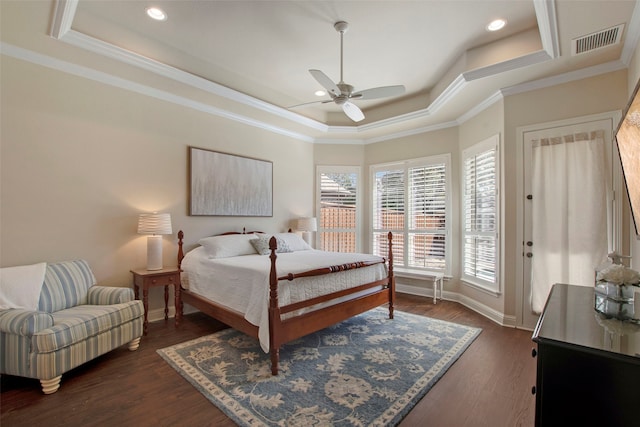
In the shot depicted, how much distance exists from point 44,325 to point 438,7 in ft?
14.4

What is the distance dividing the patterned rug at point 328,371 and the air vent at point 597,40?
311cm

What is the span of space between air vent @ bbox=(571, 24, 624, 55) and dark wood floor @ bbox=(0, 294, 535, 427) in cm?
299

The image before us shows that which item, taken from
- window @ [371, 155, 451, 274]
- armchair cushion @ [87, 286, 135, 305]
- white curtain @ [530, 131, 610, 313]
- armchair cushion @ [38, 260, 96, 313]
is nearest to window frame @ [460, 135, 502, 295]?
window @ [371, 155, 451, 274]

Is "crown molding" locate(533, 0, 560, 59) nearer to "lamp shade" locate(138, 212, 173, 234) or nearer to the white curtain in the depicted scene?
the white curtain

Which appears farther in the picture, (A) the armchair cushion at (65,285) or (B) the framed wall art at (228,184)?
(B) the framed wall art at (228,184)

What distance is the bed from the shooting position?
2584 mm

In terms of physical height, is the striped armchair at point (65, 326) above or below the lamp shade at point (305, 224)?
below

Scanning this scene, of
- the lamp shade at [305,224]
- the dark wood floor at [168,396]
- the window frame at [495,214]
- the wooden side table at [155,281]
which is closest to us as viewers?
the dark wood floor at [168,396]

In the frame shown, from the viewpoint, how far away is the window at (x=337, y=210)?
5.97 metres

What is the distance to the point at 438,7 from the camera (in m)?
2.87

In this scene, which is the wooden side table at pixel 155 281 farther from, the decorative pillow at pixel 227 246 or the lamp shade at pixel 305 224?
the lamp shade at pixel 305 224

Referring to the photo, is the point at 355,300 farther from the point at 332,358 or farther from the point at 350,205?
the point at 350,205

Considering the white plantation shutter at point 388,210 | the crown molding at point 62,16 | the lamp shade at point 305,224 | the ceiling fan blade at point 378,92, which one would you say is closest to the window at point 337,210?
the white plantation shutter at point 388,210

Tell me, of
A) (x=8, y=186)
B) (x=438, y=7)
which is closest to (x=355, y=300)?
(x=438, y=7)
